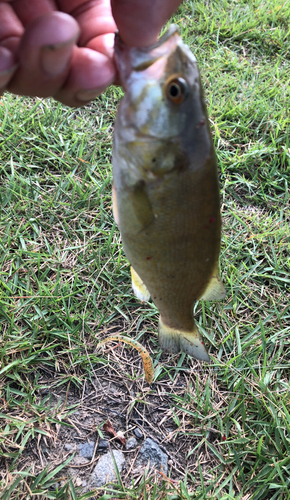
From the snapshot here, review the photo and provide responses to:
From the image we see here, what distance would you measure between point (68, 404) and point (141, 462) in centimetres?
54

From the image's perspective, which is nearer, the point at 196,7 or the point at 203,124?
the point at 203,124

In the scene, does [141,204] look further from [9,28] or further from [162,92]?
[9,28]

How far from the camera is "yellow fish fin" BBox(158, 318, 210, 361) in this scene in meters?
1.79

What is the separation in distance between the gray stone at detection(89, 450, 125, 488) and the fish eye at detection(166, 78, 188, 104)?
194 cm

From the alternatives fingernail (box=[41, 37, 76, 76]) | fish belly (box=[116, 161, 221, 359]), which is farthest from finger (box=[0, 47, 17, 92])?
fish belly (box=[116, 161, 221, 359])

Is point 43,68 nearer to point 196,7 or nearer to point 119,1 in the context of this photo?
point 119,1

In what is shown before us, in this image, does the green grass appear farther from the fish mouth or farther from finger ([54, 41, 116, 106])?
the fish mouth

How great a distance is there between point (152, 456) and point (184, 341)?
0.88 meters

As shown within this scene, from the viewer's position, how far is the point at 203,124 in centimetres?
134

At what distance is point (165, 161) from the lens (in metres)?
1.33

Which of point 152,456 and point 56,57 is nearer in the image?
point 56,57

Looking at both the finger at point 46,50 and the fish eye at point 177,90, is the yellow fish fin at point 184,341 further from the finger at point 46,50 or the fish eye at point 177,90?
the finger at point 46,50

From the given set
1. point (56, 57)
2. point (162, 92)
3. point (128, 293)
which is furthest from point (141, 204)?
point (128, 293)

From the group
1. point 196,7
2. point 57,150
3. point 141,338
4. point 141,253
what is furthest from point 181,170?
point 196,7
